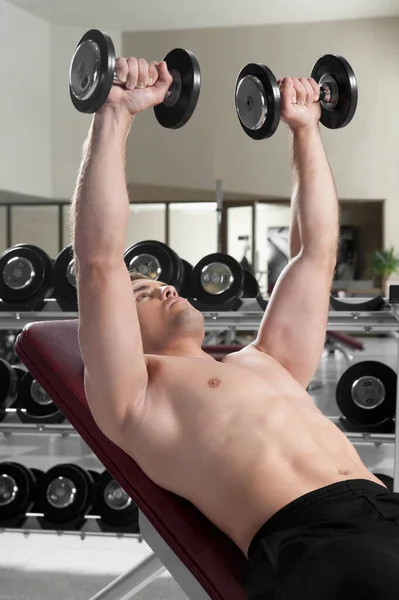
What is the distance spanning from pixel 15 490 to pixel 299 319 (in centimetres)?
150

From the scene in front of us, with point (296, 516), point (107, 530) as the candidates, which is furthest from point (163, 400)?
point (107, 530)

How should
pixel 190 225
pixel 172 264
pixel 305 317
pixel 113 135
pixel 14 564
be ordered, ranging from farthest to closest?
pixel 190 225, pixel 172 264, pixel 14 564, pixel 305 317, pixel 113 135

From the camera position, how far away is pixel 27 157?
8.88 metres

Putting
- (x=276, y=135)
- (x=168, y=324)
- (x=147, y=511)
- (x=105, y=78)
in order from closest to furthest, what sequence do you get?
(x=105, y=78) → (x=147, y=511) → (x=168, y=324) → (x=276, y=135)

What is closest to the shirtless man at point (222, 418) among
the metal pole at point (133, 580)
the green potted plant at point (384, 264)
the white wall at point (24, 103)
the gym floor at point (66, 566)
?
the metal pole at point (133, 580)

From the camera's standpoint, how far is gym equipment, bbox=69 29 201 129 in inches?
43.3

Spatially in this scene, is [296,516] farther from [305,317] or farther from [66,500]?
[66,500]

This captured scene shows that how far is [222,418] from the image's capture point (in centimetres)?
131

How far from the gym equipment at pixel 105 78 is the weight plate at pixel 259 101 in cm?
16

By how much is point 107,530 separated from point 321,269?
1372 millimetres

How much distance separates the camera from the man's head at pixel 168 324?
4.98 ft

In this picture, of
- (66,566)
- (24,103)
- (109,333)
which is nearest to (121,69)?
(109,333)

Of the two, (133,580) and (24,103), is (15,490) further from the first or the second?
(24,103)

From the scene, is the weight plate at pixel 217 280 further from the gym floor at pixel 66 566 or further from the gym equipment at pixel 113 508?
the gym floor at pixel 66 566
